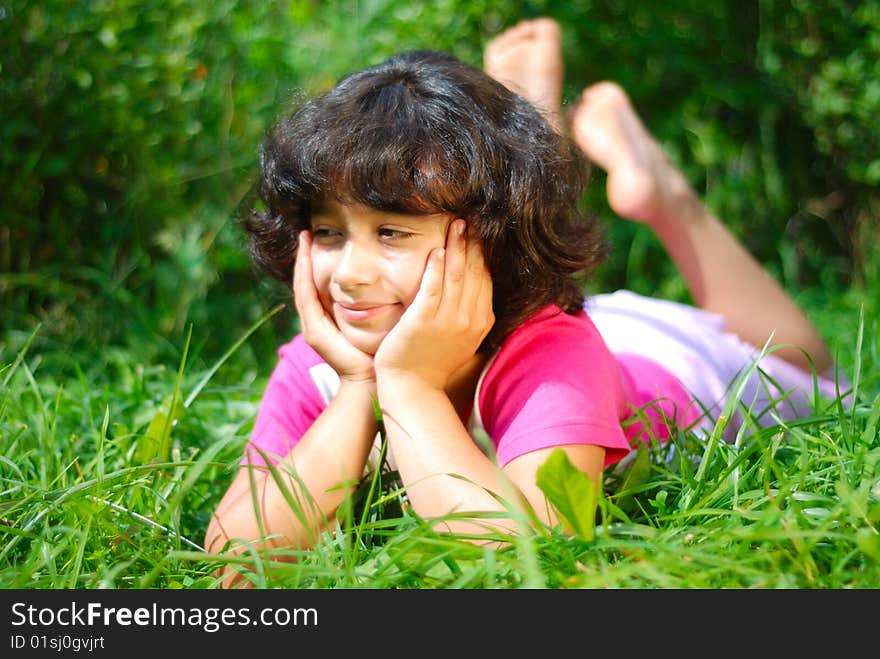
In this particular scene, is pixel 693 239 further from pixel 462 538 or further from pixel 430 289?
pixel 462 538

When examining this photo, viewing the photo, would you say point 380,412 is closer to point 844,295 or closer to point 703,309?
point 703,309

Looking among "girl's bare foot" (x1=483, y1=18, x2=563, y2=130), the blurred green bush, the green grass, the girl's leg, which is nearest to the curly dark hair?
the green grass

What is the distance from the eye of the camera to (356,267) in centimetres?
159

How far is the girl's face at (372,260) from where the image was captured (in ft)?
5.25

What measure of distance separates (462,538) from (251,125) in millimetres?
2109

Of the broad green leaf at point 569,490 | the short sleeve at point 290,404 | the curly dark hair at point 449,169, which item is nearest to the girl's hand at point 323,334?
the curly dark hair at point 449,169

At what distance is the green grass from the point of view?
1.25 metres

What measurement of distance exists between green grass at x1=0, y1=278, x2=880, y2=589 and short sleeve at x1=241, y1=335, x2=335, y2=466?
118 mm

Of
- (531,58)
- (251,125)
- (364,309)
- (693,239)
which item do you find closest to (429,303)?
(364,309)

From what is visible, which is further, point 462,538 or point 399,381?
point 399,381

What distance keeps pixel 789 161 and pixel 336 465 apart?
298cm

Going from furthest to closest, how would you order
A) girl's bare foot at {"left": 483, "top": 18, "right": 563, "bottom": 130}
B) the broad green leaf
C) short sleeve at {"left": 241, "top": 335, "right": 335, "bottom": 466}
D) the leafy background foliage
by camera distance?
girl's bare foot at {"left": 483, "top": 18, "right": 563, "bottom": 130}
short sleeve at {"left": 241, "top": 335, "right": 335, "bottom": 466}
the leafy background foliage
the broad green leaf

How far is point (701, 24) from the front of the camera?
3.95 metres

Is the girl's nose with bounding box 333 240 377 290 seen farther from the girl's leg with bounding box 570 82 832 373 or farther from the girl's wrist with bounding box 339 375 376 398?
the girl's leg with bounding box 570 82 832 373
